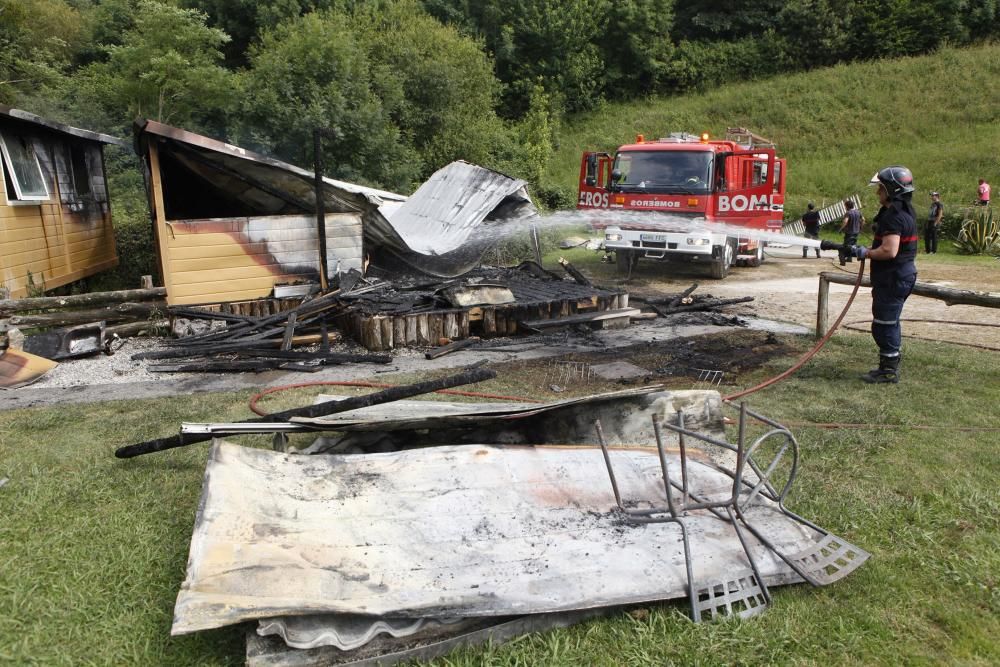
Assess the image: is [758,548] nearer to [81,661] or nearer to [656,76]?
[81,661]

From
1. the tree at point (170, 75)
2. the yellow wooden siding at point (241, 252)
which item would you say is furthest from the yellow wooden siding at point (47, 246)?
the tree at point (170, 75)

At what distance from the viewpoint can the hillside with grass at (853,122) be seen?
82.5ft

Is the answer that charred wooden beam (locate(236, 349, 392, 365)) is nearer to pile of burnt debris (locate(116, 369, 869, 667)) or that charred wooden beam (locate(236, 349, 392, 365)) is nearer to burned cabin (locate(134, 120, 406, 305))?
burned cabin (locate(134, 120, 406, 305))

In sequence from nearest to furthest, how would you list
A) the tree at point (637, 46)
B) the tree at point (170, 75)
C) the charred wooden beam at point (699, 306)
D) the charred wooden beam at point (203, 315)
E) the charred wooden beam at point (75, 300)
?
the charred wooden beam at point (75, 300) < the charred wooden beam at point (203, 315) < the charred wooden beam at point (699, 306) < the tree at point (170, 75) < the tree at point (637, 46)

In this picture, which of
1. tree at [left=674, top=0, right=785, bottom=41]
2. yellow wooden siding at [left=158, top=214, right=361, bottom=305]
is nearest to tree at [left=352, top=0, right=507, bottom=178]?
yellow wooden siding at [left=158, top=214, right=361, bottom=305]

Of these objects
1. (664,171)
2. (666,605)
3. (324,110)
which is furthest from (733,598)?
(324,110)

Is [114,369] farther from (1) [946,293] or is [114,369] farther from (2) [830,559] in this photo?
(1) [946,293]

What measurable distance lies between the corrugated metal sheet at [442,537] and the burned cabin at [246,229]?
6.18 m

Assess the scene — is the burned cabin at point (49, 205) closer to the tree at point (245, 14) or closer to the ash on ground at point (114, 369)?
the ash on ground at point (114, 369)

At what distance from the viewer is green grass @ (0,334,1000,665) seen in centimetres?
281

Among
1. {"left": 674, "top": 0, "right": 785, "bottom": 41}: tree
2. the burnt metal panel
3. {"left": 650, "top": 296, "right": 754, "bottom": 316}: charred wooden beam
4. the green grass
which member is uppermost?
{"left": 674, "top": 0, "right": 785, "bottom": 41}: tree

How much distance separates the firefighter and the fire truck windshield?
695 centimetres

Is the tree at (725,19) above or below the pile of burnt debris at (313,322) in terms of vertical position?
above

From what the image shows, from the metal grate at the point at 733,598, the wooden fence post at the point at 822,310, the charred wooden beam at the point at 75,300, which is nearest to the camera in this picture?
the metal grate at the point at 733,598
